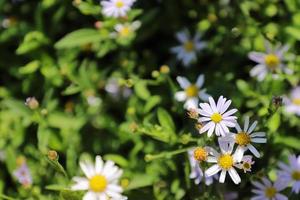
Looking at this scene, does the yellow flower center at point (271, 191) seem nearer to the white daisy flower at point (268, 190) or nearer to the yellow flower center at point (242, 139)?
the white daisy flower at point (268, 190)

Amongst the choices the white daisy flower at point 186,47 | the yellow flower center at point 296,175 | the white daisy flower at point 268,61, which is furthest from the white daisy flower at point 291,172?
the white daisy flower at point 186,47

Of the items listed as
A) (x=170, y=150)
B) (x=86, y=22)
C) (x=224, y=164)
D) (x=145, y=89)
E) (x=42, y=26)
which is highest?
(x=86, y=22)

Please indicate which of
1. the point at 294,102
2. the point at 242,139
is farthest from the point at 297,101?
the point at 242,139

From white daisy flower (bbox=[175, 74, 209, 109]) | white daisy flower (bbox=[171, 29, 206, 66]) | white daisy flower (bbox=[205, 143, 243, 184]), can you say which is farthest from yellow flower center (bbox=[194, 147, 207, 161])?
white daisy flower (bbox=[171, 29, 206, 66])

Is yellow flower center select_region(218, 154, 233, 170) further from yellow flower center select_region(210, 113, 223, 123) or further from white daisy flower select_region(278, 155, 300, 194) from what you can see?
white daisy flower select_region(278, 155, 300, 194)

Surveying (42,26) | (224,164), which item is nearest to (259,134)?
(224,164)

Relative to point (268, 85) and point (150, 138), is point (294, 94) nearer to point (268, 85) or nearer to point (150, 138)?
point (268, 85)
